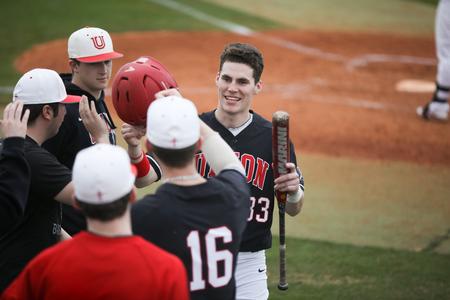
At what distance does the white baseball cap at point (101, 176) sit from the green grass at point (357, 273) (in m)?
4.06

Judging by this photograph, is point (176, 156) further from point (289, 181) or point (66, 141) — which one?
point (66, 141)

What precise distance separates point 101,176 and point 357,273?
15.9ft

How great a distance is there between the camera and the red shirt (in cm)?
321

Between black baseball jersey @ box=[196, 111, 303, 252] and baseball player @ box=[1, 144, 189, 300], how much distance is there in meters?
1.89

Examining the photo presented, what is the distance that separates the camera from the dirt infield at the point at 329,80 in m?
11.7

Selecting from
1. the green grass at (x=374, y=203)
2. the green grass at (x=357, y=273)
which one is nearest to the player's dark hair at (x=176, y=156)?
the green grass at (x=357, y=273)

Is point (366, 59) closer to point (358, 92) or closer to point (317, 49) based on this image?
point (317, 49)

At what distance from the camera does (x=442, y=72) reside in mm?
12242

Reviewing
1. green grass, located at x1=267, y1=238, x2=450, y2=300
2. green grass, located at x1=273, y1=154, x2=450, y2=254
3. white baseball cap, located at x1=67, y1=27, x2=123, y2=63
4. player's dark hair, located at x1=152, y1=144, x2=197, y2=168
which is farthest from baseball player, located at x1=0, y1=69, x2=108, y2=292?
green grass, located at x1=273, y1=154, x2=450, y2=254

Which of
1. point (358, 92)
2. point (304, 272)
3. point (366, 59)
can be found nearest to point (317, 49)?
point (366, 59)

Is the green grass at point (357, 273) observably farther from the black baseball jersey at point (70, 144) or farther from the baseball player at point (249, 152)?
the black baseball jersey at point (70, 144)

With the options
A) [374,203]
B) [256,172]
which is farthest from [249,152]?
[374,203]

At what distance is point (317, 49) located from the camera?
16.6m

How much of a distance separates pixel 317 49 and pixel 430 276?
976 centimetres
